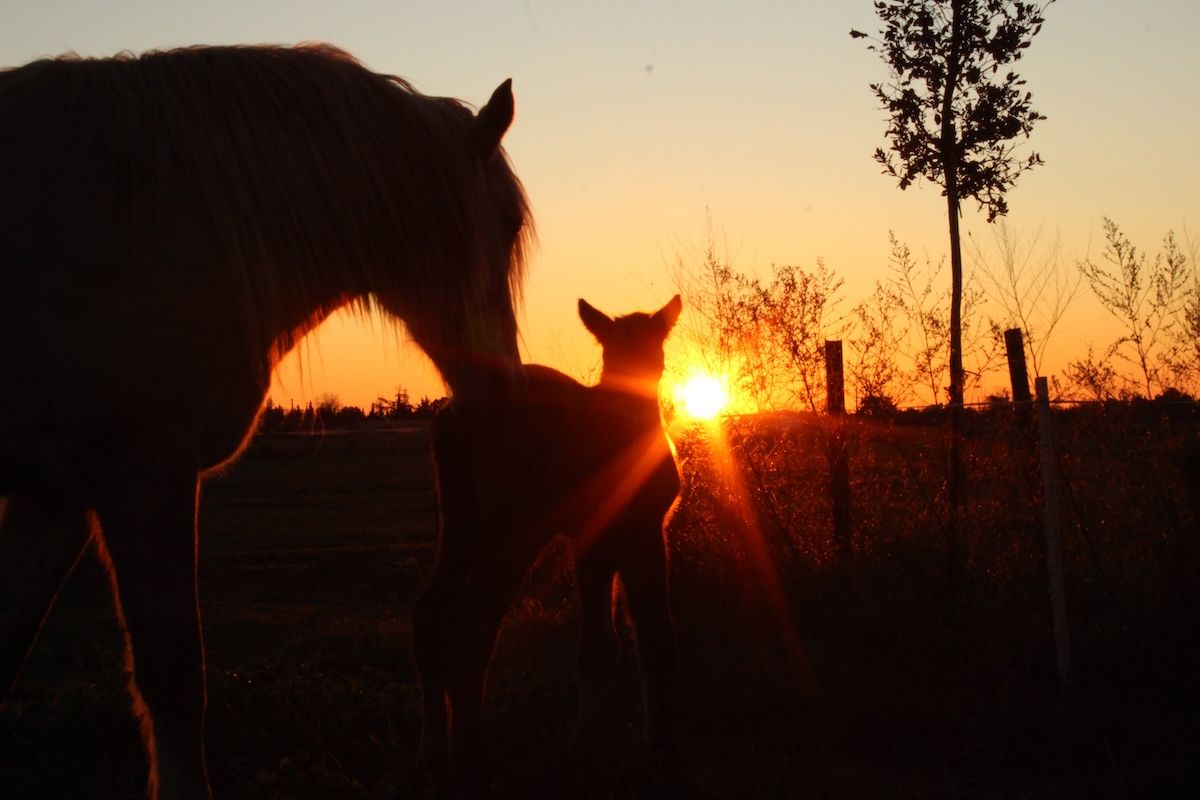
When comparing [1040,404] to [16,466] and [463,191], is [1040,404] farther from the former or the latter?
[16,466]

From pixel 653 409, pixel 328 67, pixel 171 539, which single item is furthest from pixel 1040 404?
pixel 171 539

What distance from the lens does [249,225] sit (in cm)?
234

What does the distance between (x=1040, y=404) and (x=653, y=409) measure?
→ 2.09 metres

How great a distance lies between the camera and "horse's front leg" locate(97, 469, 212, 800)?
6.81ft

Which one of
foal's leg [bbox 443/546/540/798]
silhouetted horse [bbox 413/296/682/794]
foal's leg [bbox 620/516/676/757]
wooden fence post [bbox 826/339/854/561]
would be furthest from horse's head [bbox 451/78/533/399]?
wooden fence post [bbox 826/339/854/561]

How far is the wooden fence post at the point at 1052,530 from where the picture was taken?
18.0ft

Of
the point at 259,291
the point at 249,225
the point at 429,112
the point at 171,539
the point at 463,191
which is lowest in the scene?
the point at 171,539

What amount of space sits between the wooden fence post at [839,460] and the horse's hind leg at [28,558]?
6308mm

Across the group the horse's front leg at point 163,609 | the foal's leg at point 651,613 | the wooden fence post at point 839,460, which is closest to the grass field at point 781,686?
the wooden fence post at point 839,460

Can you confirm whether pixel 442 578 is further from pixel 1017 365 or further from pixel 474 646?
pixel 1017 365

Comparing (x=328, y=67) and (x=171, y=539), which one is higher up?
(x=328, y=67)

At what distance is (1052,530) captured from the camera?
223 inches

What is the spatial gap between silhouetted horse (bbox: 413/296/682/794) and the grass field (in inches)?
11.8

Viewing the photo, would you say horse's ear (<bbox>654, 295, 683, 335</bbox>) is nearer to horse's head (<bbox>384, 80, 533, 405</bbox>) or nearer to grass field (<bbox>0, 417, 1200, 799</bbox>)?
grass field (<bbox>0, 417, 1200, 799</bbox>)
